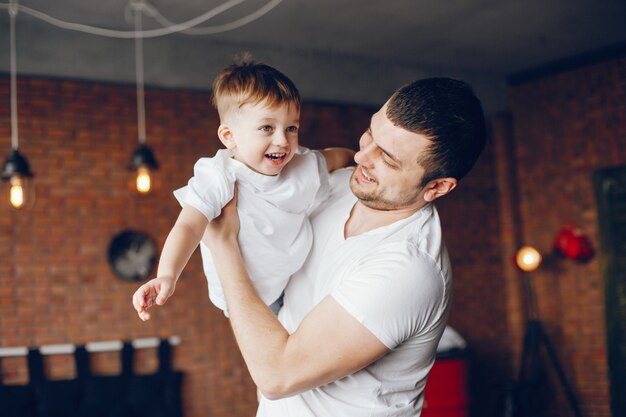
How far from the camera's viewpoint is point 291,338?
5.10 ft

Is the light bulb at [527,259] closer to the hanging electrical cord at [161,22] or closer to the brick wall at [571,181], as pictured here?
the brick wall at [571,181]

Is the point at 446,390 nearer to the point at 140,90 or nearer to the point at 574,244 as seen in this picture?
the point at 574,244

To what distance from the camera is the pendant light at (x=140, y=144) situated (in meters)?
4.79

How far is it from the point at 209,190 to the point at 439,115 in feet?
1.82

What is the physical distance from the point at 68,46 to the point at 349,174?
166 inches

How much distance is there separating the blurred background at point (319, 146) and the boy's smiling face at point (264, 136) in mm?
3028

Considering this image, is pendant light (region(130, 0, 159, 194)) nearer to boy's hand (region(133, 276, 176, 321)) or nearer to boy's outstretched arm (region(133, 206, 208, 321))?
boy's outstretched arm (region(133, 206, 208, 321))

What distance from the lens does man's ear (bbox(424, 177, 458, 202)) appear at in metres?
1.77

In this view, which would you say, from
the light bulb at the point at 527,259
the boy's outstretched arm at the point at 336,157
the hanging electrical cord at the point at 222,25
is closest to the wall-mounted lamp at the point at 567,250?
the light bulb at the point at 527,259

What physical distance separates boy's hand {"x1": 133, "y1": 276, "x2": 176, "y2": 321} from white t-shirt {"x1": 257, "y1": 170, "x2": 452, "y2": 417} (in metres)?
0.34

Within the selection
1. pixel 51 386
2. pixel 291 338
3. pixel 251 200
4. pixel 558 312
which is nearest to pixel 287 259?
pixel 251 200

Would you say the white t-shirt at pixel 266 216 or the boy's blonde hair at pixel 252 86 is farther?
the boy's blonde hair at pixel 252 86

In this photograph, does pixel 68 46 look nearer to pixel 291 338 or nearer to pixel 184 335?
pixel 184 335

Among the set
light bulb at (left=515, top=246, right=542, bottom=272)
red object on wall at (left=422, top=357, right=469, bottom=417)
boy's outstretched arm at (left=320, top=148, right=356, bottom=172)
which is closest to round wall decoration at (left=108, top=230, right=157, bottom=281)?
red object on wall at (left=422, top=357, right=469, bottom=417)
